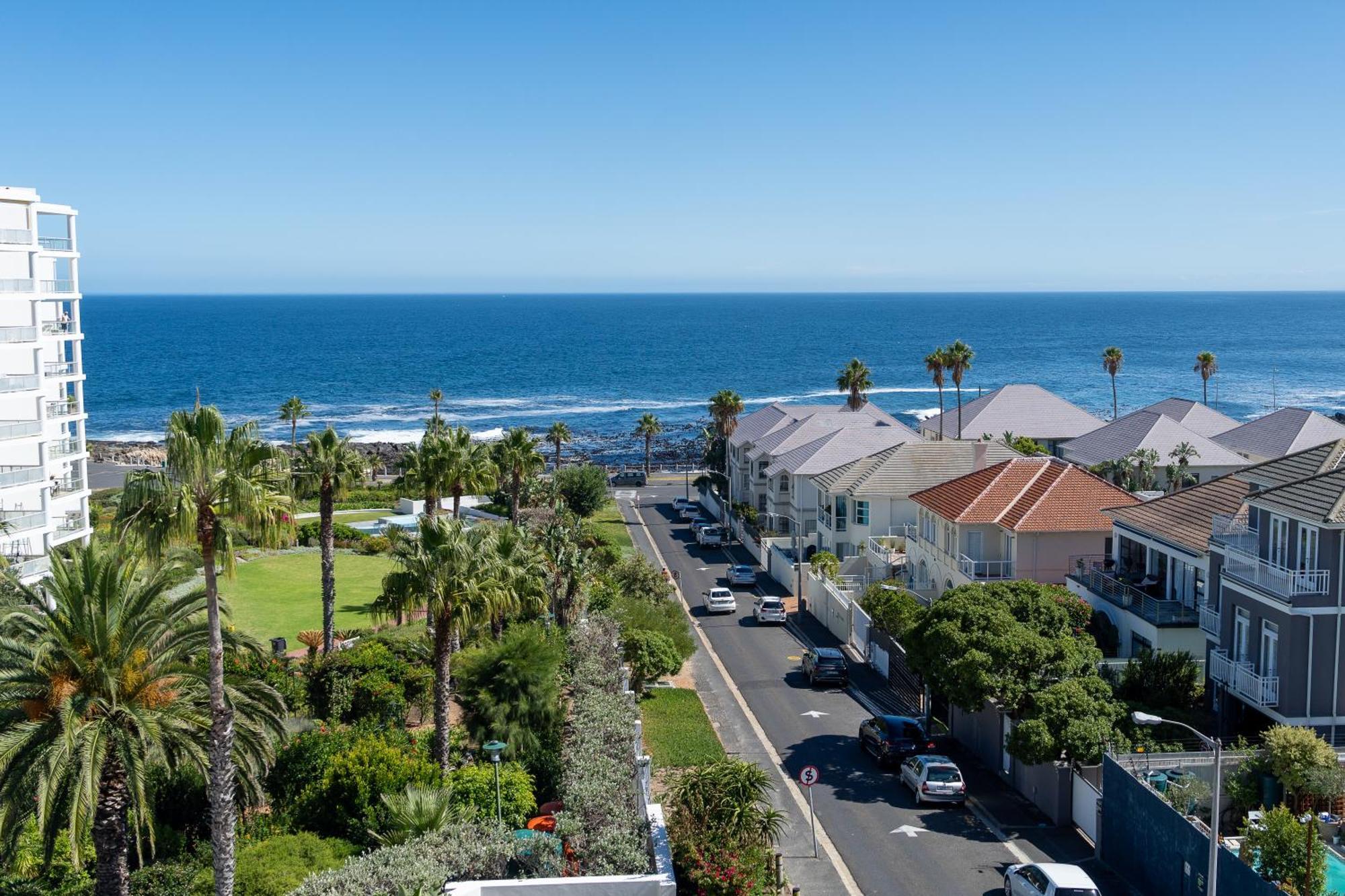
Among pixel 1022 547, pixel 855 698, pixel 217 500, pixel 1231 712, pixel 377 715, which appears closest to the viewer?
pixel 217 500

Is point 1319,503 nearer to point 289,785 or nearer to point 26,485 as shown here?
point 289,785

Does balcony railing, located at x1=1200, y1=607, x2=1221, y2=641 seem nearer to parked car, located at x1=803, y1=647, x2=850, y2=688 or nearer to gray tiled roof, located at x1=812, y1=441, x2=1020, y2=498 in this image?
parked car, located at x1=803, y1=647, x2=850, y2=688

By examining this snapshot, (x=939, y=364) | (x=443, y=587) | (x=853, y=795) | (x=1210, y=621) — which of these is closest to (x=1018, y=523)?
(x=1210, y=621)

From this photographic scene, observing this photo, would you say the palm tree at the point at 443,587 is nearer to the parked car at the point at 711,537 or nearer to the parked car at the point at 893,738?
the parked car at the point at 893,738

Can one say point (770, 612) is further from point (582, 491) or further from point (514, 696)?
point (582, 491)

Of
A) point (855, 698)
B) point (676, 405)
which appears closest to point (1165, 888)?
point (855, 698)

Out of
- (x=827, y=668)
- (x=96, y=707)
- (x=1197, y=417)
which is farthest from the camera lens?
(x=1197, y=417)

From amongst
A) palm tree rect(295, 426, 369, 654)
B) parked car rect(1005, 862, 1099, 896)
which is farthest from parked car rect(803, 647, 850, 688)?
palm tree rect(295, 426, 369, 654)
